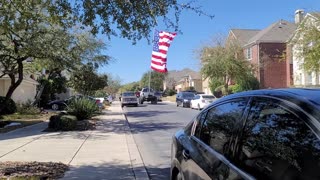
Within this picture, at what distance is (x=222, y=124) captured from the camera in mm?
4152

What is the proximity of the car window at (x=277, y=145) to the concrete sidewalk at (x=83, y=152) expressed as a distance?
544cm

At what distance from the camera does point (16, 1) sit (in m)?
8.67

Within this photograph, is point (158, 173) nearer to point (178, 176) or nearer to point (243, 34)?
point (178, 176)

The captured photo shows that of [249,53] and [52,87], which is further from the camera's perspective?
[249,53]

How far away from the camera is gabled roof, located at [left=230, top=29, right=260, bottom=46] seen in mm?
56375

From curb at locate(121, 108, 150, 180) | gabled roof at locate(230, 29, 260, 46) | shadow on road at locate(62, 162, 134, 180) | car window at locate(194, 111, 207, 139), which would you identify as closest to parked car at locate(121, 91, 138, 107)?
gabled roof at locate(230, 29, 260, 46)

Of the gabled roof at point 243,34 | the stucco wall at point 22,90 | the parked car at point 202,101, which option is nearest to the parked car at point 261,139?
the parked car at point 202,101

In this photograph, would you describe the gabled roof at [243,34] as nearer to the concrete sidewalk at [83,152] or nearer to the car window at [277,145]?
the concrete sidewalk at [83,152]

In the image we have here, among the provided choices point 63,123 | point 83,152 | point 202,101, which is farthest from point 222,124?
point 202,101

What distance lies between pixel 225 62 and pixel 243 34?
29.3ft

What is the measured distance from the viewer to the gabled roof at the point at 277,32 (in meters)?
51.3

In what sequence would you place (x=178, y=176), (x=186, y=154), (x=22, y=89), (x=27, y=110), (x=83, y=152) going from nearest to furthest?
(x=186, y=154), (x=178, y=176), (x=83, y=152), (x=27, y=110), (x=22, y=89)

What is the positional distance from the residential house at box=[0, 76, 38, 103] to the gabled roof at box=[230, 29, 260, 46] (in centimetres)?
2606

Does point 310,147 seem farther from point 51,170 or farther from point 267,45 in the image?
point 267,45
